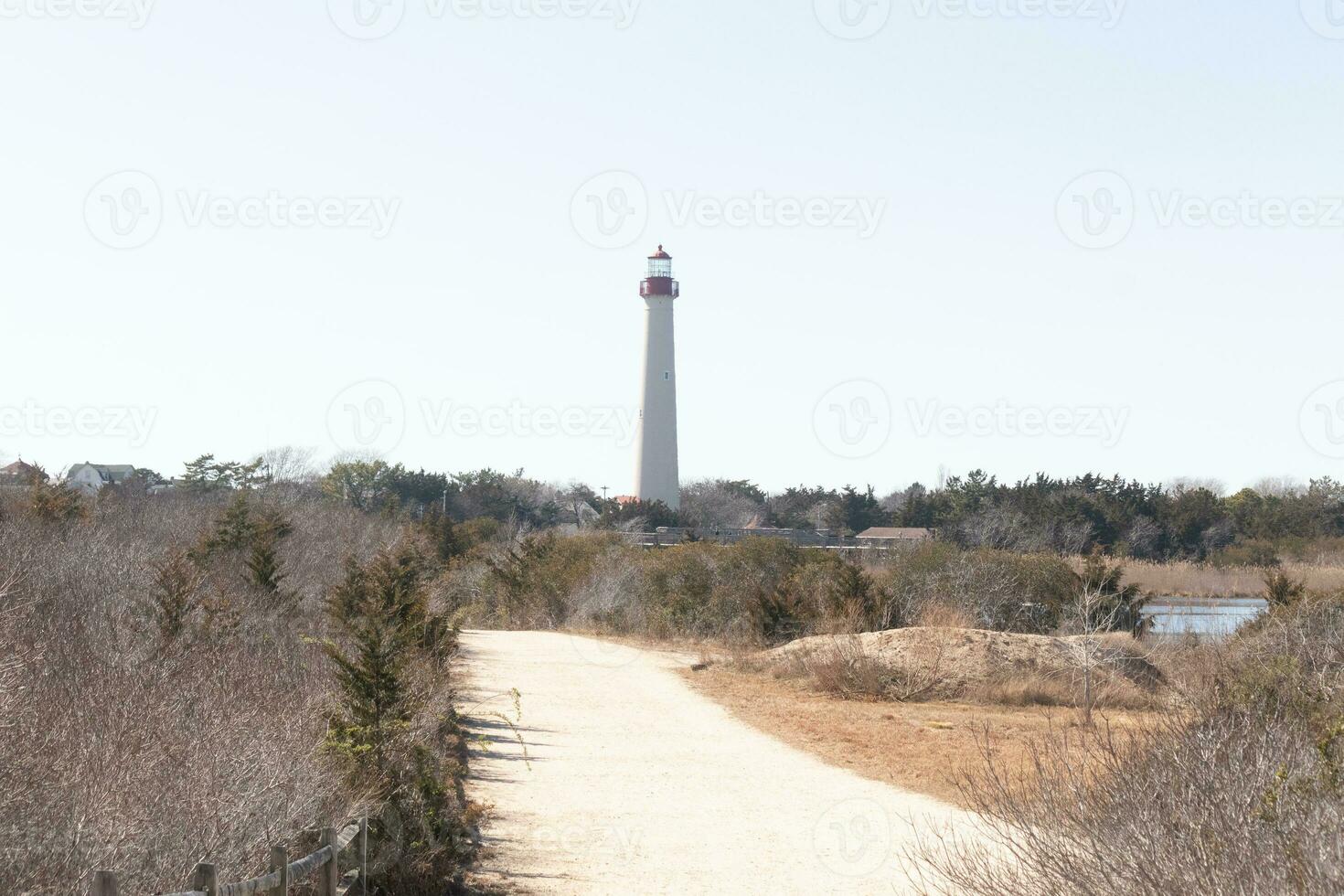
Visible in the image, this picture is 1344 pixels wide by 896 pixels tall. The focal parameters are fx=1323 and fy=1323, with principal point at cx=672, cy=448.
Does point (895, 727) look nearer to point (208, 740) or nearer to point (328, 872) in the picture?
point (208, 740)

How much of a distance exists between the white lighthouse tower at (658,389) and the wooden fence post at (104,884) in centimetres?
6518

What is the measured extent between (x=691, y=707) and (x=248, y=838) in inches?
639

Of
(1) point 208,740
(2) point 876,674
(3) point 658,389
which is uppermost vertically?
(3) point 658,389

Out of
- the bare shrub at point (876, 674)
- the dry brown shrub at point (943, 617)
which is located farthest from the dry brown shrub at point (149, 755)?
the dry brown shrub at point (943, 617)

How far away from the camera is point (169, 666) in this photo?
13406mm

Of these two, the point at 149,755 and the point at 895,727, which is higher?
the point at 149,755

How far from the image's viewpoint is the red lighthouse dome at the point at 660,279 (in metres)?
70.4

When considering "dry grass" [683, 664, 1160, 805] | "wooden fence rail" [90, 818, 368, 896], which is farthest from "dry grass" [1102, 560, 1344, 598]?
"wooden fence rail" [90, 818, 368, 896]

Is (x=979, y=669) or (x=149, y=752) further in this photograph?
(x=979, y=669)

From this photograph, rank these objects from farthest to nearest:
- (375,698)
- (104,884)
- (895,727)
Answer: (895,727) < (375,698) < (104,884)

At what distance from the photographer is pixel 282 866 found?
7754 millimetres

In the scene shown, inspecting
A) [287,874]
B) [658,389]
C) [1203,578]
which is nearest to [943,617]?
[287,874]

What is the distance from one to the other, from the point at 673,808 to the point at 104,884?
379 inches

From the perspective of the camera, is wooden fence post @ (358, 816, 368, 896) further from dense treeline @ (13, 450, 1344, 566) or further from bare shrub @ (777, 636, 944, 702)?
dense treeline @ (13, 450, 1344, 566)
